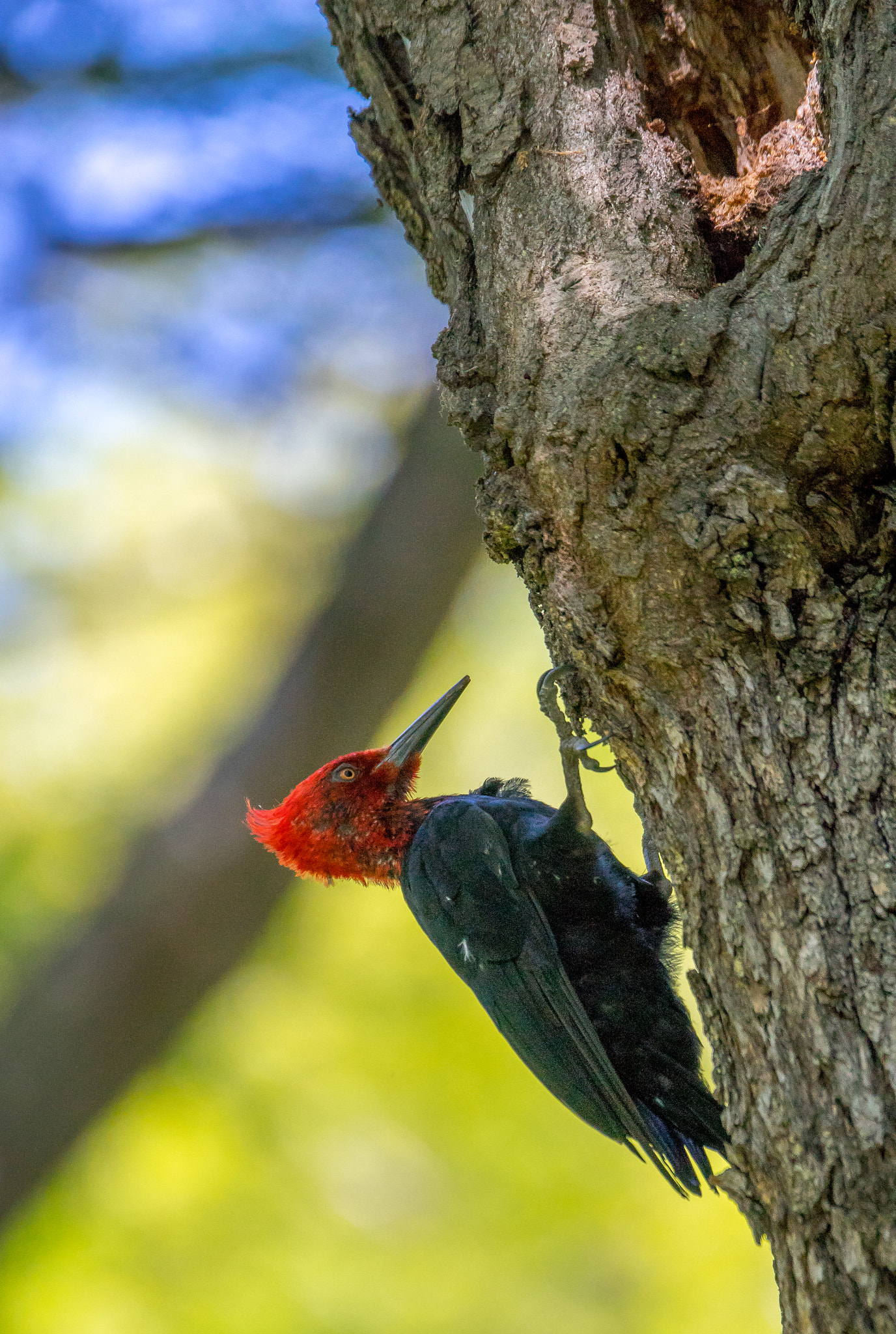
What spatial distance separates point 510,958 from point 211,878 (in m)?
1.76

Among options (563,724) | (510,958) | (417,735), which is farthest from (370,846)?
(563,724)

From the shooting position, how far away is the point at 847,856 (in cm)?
170

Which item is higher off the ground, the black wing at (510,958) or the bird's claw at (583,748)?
the bird's claw at (583,748)

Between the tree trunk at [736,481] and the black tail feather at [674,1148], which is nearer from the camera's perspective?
the tree trunk at [736,481]

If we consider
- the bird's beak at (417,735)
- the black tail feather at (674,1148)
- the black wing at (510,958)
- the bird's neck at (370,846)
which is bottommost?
the black tail feather at (674,1148)

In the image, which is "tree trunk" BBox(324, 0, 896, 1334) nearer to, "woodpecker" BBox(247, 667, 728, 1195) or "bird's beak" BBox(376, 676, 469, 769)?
"woodpecker" BBox(247, 667, 728, 1195)

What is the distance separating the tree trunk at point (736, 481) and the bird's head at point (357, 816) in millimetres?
1354

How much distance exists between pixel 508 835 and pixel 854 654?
171 centimetres

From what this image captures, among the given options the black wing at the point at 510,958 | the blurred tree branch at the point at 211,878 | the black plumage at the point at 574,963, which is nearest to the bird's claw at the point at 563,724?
the black plumage at the point at 574,963

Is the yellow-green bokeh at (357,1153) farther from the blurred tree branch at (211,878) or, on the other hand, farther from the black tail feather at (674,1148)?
the black tail feather at (674,1148)

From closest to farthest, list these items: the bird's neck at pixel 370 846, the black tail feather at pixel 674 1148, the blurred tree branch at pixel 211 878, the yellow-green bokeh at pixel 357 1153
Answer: the black tail feather at pixel 674 1148
the bird's neck at pixel 370 846
the blurred tree branch at pixel 211 878
the yellow-green bokeh at pixel 357 1153

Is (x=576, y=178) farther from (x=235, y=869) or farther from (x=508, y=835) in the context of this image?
(x=235, y=869)

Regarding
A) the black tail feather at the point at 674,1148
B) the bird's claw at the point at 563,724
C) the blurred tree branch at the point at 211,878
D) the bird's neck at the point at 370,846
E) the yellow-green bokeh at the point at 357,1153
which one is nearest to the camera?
the black tail feather at the point at 674,1148

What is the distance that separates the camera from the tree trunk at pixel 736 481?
5.43 ft
